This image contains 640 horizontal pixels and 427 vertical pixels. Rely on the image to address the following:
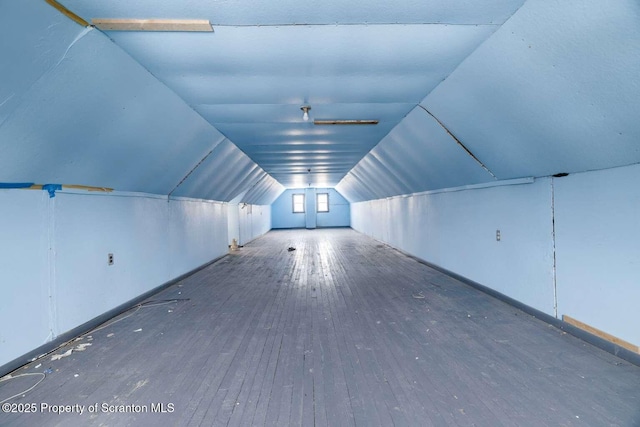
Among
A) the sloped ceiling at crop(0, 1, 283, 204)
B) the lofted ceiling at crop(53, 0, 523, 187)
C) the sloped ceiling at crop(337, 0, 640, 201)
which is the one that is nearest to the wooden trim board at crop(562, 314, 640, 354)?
the sloped ceiling at crop(337, 0, 640, 201)

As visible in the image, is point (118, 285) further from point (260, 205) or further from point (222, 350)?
point (260, 205)

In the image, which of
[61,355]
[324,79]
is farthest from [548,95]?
[61,355]

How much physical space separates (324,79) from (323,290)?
3.32 metres

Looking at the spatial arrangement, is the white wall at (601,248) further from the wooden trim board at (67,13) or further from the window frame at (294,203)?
the window frame at (294,203)

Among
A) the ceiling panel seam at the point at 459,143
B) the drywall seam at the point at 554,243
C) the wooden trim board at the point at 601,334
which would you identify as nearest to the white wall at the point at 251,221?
the ceiling panel seam at the point at 459,143

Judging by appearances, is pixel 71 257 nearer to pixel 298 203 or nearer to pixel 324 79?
pixel 324 79

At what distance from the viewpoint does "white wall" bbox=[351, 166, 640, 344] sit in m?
2.81

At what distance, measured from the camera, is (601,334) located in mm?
3016

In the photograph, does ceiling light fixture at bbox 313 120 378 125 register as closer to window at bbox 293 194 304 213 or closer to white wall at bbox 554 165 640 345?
white wall at bbox 554 165 640 345

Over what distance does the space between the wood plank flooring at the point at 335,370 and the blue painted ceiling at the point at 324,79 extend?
1.73 metres

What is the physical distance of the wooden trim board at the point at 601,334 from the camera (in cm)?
273

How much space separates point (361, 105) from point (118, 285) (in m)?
3.98

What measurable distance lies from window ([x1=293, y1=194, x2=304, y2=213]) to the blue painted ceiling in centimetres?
1678

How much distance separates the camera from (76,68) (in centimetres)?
244
